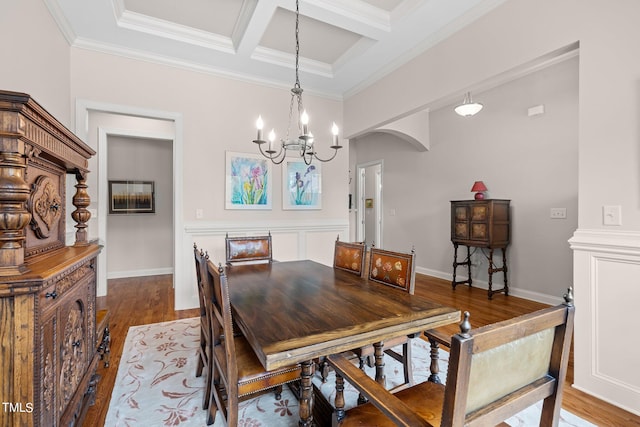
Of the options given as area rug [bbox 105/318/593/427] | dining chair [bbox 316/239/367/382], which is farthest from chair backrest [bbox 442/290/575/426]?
dining chair [bbox 316/239/367/382]

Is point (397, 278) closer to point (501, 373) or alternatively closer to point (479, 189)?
point (501, 373)

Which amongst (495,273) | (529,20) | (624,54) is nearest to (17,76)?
(529,20)

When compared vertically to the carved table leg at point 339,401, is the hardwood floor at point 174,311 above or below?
below

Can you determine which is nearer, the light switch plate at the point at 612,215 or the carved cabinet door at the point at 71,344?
the carved cabinet door at the point at 71,344

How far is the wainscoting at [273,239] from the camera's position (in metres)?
3.61

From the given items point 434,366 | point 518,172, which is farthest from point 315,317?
point 518,172

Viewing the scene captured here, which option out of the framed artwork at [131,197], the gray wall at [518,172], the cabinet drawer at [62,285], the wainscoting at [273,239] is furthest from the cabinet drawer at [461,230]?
the framed artwork at [131,197]

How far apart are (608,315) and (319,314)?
1827 millimetres

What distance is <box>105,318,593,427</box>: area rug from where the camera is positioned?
67.4 inches

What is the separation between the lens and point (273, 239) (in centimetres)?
407

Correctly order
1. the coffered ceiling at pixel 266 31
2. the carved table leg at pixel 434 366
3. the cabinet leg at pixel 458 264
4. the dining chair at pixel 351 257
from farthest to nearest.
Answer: the cabinet leg at pixel 458 264 < the coffered ceiling at pixel 266 31 < the dining chair at pixel 351 257 < the carved table leg at pixel 434 366

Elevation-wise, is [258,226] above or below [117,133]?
below

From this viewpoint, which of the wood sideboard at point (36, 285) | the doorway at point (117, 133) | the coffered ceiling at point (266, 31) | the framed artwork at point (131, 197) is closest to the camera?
the wood sideboard at point (36, 285)

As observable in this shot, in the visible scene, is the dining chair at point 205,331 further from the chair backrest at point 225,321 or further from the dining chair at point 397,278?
the dining chair at point 397,278
